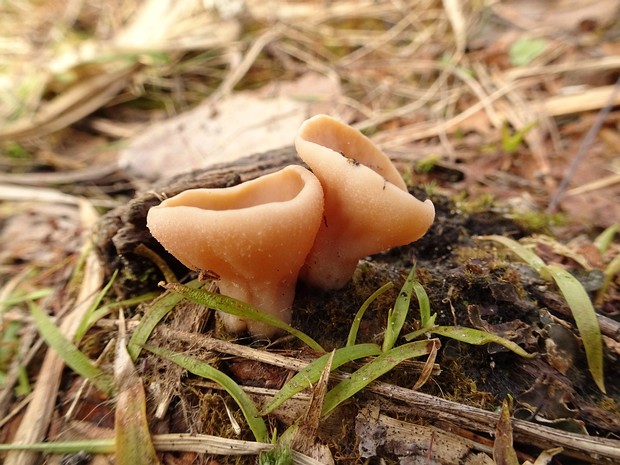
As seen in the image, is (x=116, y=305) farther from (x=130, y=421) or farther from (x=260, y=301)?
(x=260, y=301)

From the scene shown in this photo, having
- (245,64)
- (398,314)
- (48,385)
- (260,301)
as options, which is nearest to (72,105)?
(245,64)

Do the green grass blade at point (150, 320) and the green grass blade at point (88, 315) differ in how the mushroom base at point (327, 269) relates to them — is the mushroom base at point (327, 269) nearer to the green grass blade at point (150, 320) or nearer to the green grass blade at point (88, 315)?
the green grass blade at point (150, 320)

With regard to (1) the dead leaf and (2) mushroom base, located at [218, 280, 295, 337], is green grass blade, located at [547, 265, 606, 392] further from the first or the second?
(1) the dead leaf

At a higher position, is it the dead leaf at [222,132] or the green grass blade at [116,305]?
the dead leaf at [222,132]

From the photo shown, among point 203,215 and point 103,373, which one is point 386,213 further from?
point 103,373

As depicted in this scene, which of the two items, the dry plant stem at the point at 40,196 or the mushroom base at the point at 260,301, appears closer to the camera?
the mushroom base at the point at 260,301

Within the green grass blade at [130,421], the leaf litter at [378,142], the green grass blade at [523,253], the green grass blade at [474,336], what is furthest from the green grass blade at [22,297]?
the green grass blade at [523,253]

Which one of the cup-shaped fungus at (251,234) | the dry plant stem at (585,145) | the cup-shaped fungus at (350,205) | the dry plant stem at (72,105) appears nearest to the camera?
the cup-shaped fungus at (251,234)

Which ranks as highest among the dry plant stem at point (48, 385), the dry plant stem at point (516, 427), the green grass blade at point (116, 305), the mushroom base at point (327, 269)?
the mushroom base at point (327, 269)
